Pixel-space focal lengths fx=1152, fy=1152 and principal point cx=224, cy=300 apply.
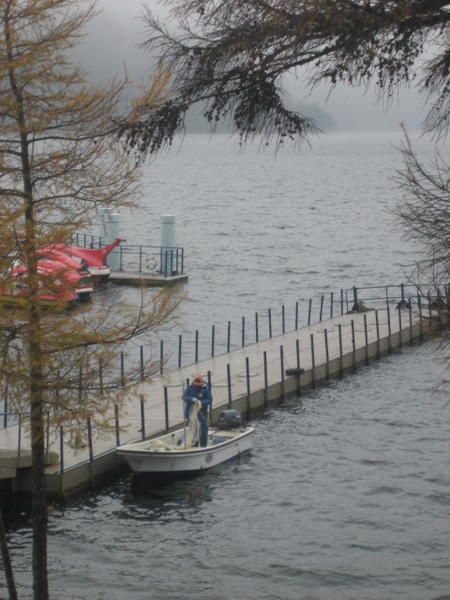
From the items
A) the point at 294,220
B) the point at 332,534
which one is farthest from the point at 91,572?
the point at 294,220

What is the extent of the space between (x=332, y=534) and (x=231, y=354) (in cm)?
1752

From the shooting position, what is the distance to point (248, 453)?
33.5 m

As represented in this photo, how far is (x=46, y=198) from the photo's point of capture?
16.8 meters

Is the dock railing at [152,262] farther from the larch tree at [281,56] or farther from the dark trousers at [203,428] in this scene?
the larch tree at [281,56]

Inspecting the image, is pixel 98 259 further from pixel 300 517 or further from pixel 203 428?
pixel 300 517

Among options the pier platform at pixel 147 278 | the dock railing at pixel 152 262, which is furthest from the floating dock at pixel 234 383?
the dock railing at pixel 152 262

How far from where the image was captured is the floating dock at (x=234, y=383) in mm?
27781

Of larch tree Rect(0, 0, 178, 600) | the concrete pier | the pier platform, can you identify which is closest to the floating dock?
the concrete pier

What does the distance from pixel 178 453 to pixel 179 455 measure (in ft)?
0.43

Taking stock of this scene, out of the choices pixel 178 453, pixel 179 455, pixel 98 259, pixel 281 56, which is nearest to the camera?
pixel 281 56

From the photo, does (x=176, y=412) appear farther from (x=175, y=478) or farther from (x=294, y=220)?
(x=294, y=220)

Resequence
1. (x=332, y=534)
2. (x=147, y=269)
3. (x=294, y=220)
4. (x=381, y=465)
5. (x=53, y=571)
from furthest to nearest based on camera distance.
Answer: (x=294, y=220) → (x=147, y=269) → (x=381, y=465) → (x=332, y=534) → (x=53, y=571)

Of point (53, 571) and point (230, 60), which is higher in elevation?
point (230, 60)

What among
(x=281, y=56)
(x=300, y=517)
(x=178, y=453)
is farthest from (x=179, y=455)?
(x=281, y=56)
